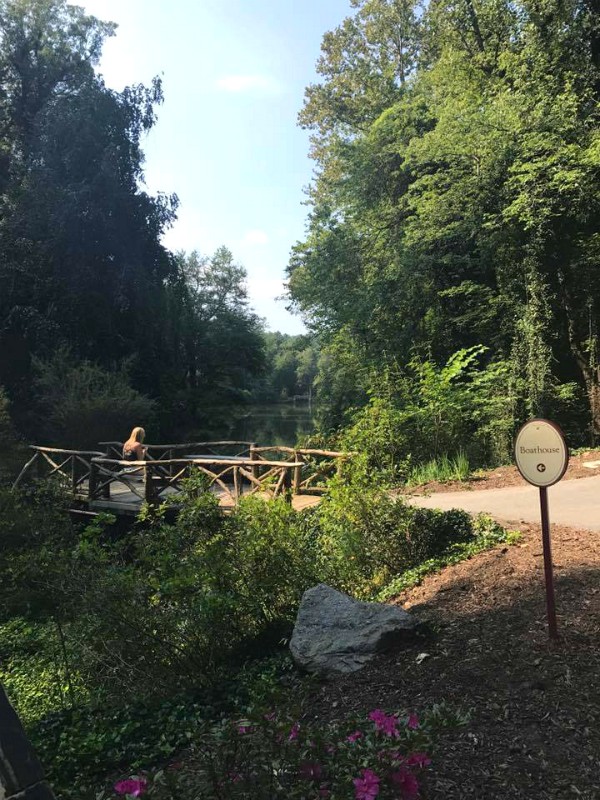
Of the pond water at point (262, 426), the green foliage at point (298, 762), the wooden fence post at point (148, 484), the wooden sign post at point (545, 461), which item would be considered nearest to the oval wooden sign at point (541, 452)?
the wooden sign post at point (545, 461)

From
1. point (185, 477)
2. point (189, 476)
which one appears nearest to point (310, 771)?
point (189, 476)

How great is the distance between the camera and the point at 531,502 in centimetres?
784

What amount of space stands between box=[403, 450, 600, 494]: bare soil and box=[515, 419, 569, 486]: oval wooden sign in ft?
17.8

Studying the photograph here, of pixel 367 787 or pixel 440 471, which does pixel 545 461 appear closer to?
pixel 367 787

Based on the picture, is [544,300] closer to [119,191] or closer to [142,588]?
[142,588]

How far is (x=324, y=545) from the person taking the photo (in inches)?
233

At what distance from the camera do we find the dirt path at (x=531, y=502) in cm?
678

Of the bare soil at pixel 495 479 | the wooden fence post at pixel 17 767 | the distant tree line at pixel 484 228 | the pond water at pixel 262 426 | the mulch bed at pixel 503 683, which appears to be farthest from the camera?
the pond water at pixel 262 426

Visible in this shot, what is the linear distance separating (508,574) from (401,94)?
1925 centimetres

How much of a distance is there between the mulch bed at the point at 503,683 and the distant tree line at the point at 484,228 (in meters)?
9.09

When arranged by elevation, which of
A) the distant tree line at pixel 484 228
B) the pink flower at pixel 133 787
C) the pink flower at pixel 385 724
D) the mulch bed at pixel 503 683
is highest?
the distant tree line at pixel 484 228

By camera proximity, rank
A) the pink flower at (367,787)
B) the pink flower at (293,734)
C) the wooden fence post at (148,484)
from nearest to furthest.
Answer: the pink flower at (367,787) < the pink flower at (293,734) < the wooden fence post at (148,484)

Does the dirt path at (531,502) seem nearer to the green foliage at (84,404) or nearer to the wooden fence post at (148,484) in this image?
the wooden fence post at (148,484)

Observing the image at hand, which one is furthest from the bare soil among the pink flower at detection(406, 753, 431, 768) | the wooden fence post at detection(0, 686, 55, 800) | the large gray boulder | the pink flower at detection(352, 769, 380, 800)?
the wooden fence post at detection(0, 686, 55, 800)
